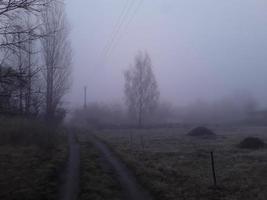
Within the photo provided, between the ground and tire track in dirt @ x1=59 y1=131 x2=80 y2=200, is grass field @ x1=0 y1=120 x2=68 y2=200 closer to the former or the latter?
the ground

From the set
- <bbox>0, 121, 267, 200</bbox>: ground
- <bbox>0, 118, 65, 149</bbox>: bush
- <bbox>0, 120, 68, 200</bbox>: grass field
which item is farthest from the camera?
<bbox>0, 118, 65, 149</bbox>: bush

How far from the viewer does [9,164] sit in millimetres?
16281

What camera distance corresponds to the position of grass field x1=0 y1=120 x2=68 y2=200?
10766 millimetres

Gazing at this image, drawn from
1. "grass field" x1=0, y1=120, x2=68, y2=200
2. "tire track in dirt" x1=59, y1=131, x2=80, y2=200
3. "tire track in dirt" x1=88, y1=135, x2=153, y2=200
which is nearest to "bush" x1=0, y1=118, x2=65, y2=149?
"grass field" x1=0, y1=120, x2=68, y2=200

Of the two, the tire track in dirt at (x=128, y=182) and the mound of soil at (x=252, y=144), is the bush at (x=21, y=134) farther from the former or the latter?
the mound of soil at (x=252, y=144)

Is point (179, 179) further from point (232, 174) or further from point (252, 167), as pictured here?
point (252, 167)

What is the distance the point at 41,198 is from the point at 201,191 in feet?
15.6

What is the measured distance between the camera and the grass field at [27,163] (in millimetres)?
Result: 10766

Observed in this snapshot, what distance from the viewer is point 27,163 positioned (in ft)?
54.1

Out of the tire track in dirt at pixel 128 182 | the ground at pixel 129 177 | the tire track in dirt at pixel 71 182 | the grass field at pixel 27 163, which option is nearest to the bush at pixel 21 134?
the grass field at pixel 27 163

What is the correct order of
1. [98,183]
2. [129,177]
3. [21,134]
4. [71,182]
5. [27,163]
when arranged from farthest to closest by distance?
[21,134] < [27,163] < [129,177] < [71,182] < [98,183]

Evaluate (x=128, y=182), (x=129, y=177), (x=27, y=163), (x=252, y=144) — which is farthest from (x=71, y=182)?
(x=252, y=144)

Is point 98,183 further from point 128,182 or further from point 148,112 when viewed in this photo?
point 148,112

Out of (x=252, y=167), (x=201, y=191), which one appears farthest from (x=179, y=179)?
(x=252, y=167)
